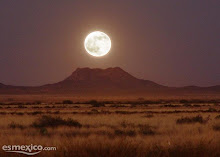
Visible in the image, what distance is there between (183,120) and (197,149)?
16.3 meters

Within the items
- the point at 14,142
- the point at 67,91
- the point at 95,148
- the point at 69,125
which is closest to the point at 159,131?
the point at 69,125

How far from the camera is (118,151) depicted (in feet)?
29.2

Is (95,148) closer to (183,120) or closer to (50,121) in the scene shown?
(50,121)

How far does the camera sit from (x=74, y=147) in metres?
9.15

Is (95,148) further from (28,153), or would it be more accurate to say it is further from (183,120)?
(183,120)

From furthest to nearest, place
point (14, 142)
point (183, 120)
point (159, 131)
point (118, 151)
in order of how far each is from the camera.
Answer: point (183, 120)
point (159, 131)
point (14, 142)
point (118, 151)

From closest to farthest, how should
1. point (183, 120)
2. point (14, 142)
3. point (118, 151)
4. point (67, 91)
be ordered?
point (118, 151), point (14, 142), point (183, 120), point (67, 91)

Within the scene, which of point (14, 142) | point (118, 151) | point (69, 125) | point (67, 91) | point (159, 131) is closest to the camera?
point (118, 151)

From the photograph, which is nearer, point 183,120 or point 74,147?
point 74,147

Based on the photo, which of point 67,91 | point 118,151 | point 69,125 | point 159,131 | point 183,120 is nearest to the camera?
point 118,151

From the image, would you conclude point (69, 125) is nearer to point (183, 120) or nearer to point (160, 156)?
point (183, 120)

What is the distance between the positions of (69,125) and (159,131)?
5735mm

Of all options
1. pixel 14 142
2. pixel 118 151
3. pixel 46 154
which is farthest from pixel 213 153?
pixel 14 142

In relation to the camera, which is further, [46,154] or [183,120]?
[183,120]
